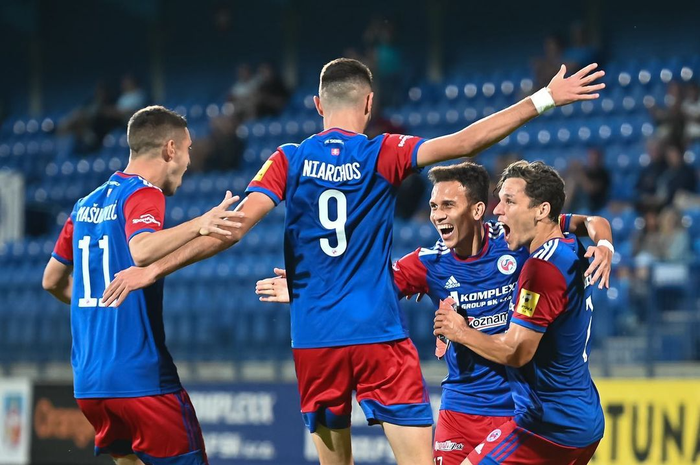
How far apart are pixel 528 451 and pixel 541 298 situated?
2.57 ft

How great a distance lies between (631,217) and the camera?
12867 mm

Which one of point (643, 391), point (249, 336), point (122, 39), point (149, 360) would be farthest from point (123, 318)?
point (122, 39)

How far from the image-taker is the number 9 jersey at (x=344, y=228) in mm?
5180

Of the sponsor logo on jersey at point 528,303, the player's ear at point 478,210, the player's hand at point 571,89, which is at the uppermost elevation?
the player's hand at point 571,89

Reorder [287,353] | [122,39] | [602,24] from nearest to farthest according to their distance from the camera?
[287,353], [602,24], [122,39]

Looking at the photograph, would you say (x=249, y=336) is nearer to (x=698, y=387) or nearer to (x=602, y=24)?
(x=698, y=387)

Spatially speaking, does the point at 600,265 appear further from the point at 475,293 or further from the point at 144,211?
the point at 144,211

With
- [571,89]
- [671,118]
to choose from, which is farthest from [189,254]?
[671,118]

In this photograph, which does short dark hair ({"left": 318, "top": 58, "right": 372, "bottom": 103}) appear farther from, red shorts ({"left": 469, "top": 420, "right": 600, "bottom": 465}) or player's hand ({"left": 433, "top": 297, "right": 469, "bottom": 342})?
red shorts ({"left": 469, "top": 420, "right": 600, "bottom": 465})

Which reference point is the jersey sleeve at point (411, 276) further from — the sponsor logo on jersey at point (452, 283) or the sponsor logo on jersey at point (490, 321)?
the sponsor logo on jersey at point (490, 321)

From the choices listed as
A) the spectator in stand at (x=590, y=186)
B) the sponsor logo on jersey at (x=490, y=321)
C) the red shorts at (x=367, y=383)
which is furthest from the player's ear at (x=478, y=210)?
the spectator in stand at (x=590, y=186)

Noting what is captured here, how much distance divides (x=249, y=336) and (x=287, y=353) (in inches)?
23.7

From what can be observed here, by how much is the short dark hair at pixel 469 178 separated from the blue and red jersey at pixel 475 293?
0.25 metres

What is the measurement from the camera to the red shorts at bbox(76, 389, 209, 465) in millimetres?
5461
